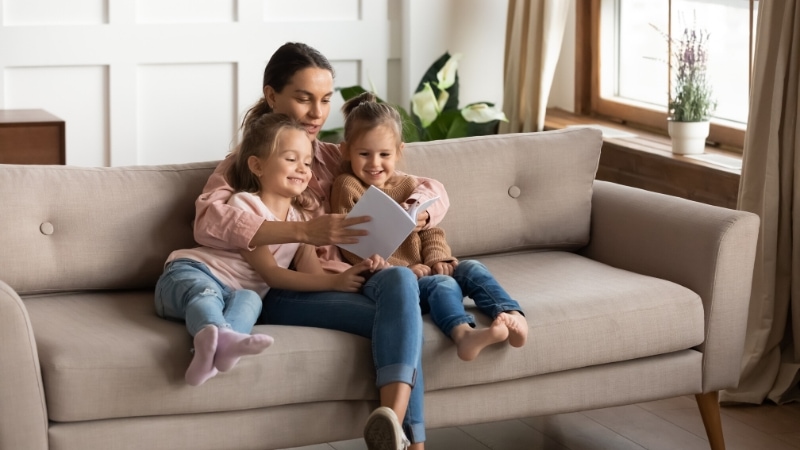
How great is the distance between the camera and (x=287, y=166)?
2531 mm

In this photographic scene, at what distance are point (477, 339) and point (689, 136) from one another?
5.40 feet

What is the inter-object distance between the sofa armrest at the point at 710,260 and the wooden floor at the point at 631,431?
9.9 inches

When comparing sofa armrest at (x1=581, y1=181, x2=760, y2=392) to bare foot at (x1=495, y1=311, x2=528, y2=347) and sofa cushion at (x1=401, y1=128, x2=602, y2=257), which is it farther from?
bare foot at (x1=495, y1=311, x2=528, y2=347)

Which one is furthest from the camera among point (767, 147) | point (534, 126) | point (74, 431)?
point (534, 126)

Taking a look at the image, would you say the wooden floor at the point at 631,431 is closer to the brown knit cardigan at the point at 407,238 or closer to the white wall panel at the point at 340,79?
the brown knit cardigan at the point at 407,238

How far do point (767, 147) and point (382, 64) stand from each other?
2095 millimetres

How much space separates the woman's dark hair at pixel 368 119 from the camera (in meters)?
2.67

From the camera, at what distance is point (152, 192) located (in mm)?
2668

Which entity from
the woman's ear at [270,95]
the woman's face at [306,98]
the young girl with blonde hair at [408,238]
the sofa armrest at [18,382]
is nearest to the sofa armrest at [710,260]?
the young girl with blonde hair at [408,238]

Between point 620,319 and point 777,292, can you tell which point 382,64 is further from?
point 620,319

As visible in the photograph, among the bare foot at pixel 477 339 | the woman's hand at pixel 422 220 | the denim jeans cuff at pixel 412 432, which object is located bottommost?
the denim jeans cuff at pixel 412 432

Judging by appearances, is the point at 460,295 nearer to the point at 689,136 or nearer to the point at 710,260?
the point at 710,260

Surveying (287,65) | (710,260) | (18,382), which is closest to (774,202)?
(710,260)

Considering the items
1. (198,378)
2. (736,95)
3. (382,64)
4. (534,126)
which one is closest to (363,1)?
A: (382,64)
